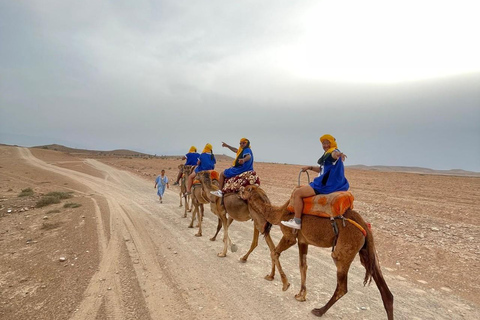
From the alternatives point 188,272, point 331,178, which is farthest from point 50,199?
point 331,178

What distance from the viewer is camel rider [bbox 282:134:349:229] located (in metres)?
4.89

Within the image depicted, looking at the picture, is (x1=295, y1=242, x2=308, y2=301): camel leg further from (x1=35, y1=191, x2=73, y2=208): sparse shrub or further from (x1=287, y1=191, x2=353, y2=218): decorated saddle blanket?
(x1=35, y1=191, x2=73, y2=208): sparse shrub

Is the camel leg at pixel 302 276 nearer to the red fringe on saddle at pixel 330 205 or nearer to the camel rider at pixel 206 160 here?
the red fringe on saddle at pixel 330 205

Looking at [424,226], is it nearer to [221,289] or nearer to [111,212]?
[221,289]

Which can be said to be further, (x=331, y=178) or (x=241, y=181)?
(x=241, y=181)

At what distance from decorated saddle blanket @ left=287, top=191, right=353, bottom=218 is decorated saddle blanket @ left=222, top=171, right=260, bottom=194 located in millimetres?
2209

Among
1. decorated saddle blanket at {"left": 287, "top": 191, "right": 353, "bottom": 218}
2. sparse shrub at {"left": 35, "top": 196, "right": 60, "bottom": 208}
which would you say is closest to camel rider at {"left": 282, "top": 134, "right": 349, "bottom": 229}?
decorated saddle blanket at {"left": 287, "top": 191, "right": 353, "bottom": 218}

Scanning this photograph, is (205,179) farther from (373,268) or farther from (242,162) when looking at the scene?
(373,268)

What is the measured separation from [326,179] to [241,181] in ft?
8.76

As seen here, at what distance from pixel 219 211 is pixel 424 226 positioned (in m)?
9.01

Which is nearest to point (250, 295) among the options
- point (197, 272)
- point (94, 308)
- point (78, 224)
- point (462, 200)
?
point (197, 272)

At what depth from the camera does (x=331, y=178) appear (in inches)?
196

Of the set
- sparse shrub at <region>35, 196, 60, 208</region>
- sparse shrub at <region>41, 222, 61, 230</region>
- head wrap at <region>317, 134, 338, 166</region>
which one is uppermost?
head wrap at <region>317, 134, 338, 166</region>

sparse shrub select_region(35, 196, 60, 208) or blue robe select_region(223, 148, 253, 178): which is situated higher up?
blue robe select_region(223, 148, 253, 178)
